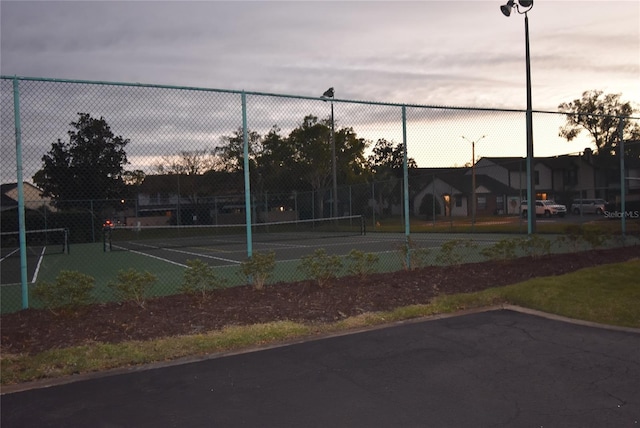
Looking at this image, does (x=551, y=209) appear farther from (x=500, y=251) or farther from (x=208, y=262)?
(x=208, y=262)

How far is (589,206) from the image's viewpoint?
18.9m

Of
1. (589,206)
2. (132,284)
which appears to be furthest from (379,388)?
(589,206)

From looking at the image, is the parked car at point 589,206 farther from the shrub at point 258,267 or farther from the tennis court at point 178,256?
the shrub at point 258,267

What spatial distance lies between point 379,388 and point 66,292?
4.35 metres

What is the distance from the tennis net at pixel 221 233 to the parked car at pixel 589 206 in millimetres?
8148

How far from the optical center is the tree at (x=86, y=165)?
7.55 m

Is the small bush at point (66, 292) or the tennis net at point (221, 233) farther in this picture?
the tennis net at point (221, 233)

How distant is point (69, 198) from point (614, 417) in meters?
10.3

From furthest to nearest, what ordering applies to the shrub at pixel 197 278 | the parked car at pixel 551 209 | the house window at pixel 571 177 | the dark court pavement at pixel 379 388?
the parked car at pixel 551 209 < the house window at pixel 571 177 < the shrub at pixel 197 278 < the dark court pavement at pixel 379 388

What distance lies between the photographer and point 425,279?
29.5 feet

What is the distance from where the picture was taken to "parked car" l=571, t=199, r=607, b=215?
1795cm

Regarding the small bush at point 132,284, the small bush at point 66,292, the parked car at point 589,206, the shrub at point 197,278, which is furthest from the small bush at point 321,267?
the parked car at point 589,206

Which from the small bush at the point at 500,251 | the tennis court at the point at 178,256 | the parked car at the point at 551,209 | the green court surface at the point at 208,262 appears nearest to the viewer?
the green court surface at the point at 208,262

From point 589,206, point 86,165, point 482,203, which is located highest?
point 86,165
